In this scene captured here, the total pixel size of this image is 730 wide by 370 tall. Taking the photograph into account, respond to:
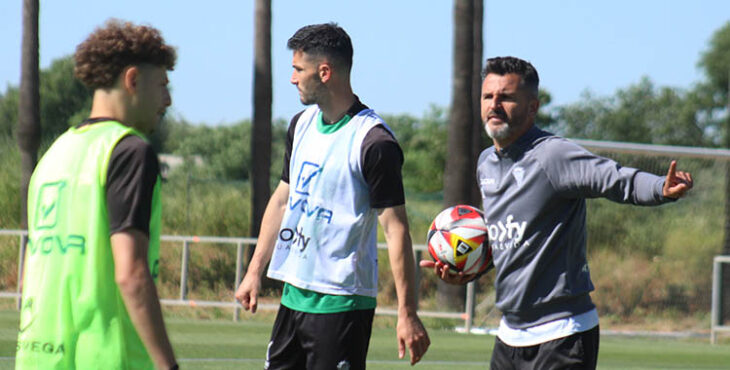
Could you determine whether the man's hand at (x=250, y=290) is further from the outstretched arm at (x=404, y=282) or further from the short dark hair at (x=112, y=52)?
the short dark hair at (x=112, y=52)

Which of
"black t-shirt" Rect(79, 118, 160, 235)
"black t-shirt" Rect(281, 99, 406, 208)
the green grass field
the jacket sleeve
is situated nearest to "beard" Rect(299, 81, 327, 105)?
"black t-shirt" Rect(281, 99, 406, 208)

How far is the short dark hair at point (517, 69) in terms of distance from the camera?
16.9 ft

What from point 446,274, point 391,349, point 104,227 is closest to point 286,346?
point 446,274

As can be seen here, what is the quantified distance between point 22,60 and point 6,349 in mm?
10919

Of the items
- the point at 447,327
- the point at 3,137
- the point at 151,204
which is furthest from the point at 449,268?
the point at 3,137

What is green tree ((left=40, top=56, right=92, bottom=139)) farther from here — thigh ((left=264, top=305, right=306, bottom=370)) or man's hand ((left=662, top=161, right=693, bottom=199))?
man's hand ((left=662, top=161, right=693, bottom=199))

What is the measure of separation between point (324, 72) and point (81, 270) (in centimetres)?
219

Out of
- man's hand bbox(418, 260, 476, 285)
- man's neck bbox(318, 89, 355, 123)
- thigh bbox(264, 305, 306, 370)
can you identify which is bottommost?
thigh bbox(264, 305, 306, 370)

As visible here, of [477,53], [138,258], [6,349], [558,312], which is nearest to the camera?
[138,258]

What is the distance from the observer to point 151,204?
336 cm

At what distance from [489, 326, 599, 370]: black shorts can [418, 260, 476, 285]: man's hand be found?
644 mm

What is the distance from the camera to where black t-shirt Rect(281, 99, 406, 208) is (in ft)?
16.7

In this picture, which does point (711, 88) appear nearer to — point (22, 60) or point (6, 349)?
point (22, 60)

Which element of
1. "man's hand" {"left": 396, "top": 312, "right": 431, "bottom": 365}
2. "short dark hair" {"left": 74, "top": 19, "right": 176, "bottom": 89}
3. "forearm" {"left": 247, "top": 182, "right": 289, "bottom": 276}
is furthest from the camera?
"forearm" {"left": 247, "top": 182, "right": 289, "bottom": 276}
